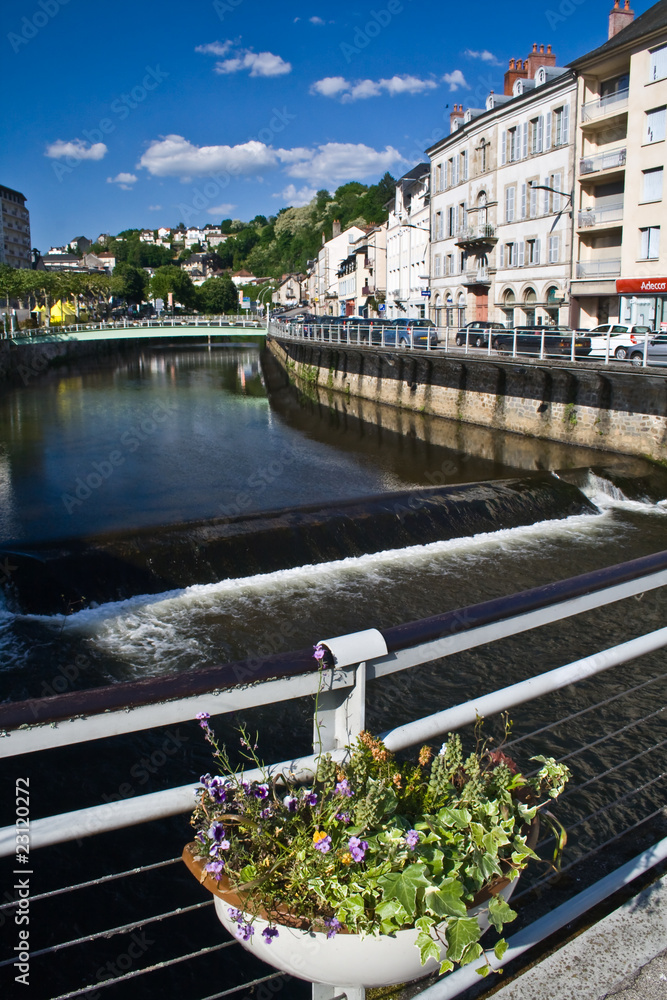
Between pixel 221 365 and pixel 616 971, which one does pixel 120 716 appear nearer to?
pixel 616 971

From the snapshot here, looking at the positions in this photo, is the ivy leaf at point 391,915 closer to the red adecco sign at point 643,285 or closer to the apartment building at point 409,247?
the red adecco sign at point 643,285

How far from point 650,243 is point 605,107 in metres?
6.59

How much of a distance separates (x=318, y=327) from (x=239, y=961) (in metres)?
38.7

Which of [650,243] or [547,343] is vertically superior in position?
[650,243]

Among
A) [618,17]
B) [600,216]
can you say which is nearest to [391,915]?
[600,216]

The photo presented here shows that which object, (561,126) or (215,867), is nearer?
(215,867)

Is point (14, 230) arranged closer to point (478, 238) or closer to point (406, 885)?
point (478, 238)

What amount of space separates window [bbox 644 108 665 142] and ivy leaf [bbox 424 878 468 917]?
1257 inches

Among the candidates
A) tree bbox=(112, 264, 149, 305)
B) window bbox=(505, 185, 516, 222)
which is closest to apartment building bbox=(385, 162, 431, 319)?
window bbox=(505, 185, 516, 222)

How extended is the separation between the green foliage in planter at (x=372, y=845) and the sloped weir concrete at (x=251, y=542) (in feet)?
32.8

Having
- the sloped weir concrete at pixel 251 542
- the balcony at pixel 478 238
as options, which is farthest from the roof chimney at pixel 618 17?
the sloped weir concrete at pixel 251 542

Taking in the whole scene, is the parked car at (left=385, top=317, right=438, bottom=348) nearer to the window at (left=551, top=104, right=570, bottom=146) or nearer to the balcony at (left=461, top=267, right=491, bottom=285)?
the balcony at (left=461, top=267, right=491, bottom=285)

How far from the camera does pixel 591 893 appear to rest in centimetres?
233

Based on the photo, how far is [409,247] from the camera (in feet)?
180
